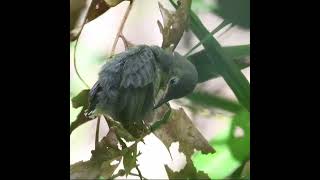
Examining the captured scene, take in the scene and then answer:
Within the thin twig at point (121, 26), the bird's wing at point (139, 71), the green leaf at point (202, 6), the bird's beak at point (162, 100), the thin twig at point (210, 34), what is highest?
the thin twig at point (121, 26)

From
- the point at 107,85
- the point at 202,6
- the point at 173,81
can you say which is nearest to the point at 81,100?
the point at 107,85

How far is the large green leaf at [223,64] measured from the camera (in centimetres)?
89

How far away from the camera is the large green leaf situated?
89 cm

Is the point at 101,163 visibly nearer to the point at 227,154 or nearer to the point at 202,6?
the point at 227,154

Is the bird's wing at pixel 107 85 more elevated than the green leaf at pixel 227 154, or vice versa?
the bird's wing at pixel 107 85

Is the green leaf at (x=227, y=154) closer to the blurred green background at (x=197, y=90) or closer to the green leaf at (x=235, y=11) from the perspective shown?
the blurred green background at (x=197, y=90)

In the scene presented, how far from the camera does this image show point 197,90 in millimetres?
896

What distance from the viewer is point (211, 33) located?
893mm

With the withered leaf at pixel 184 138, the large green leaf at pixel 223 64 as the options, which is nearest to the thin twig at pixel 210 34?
the large green leaf at pixel 223 64

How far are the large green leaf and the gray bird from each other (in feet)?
0.15

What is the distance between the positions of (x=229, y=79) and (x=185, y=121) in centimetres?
11
